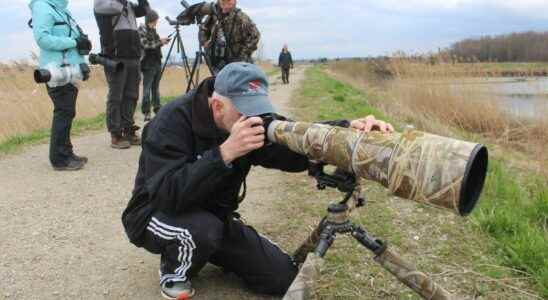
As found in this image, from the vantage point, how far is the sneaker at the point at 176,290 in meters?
2.85

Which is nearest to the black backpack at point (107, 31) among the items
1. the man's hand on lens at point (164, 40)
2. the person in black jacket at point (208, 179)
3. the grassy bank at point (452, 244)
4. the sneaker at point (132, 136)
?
the sneaker at point (132, 136)

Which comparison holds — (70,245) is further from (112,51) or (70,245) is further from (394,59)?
(394,59)

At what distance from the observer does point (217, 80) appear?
2.47 m

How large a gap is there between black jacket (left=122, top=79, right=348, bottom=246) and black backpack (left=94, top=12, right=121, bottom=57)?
3.91 m

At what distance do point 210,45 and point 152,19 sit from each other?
11.8ft

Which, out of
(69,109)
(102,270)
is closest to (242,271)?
(102,270)

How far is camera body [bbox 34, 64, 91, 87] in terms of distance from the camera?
16.8 feet

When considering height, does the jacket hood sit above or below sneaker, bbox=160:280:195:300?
above

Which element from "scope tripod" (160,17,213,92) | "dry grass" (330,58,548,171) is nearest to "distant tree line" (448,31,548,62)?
"dry grass" (330,58,548,171)

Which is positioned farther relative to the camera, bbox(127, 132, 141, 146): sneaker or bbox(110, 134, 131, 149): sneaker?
bbox(127, 132, 141, 146): sneaker

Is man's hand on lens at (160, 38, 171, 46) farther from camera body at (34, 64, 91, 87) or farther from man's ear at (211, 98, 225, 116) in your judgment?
man's ear at (211, 98, 225, 116)

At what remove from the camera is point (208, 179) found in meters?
2.36

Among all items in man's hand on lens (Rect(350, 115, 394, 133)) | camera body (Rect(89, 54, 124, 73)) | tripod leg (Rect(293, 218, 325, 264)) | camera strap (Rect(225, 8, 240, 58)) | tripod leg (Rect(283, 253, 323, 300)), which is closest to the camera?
tripod leg (Rect(283, 253, 323, 300))

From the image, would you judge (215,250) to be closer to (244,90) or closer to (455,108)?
(244,90)
